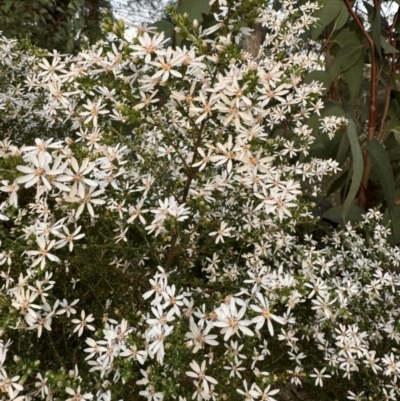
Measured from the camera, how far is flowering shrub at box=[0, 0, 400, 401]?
1.90 ft

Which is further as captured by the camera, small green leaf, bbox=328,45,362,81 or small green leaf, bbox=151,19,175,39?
small green leaf, bbox=328,45,362,81

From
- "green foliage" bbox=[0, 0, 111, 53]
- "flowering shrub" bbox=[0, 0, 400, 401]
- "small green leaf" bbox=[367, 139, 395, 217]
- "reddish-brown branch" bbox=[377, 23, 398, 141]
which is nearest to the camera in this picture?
"flowering shrub" bbox=[0, 0, 400, 401]

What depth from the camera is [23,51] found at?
3.74 ft

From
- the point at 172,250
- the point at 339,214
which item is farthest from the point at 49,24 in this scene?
the point at 172,250

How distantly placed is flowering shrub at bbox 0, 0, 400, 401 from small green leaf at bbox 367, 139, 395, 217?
7.8 inches

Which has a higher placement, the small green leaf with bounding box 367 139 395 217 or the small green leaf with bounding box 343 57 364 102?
the small green leaf with bounding box 343 57 364 102

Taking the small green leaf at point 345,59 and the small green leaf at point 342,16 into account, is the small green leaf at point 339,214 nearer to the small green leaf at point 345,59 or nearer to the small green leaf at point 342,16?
the small green leaf at point 345,59

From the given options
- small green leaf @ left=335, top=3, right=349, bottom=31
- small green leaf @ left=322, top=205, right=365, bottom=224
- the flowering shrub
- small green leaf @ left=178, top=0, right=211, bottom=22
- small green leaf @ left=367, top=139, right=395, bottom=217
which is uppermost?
small green leaf @ left=335, top=3, right=349, bottom=31

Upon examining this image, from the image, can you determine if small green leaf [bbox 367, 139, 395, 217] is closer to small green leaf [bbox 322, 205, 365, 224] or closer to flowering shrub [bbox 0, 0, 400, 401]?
small green leaf [bbox 322, 205, 365, 224]

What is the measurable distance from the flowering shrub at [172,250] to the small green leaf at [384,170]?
0.20 m

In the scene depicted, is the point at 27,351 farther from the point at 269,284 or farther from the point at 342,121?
the point at 342,121

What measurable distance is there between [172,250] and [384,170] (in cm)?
69

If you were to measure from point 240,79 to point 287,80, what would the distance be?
0.39 feet

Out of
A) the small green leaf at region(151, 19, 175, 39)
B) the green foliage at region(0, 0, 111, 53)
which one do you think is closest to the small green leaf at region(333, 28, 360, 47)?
the small green leaf at region(151, 19, 175, 39)
